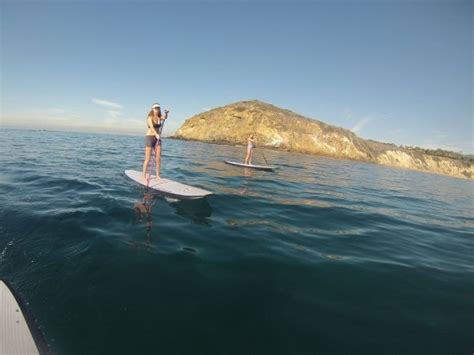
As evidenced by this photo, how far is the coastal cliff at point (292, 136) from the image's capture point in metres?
71.4

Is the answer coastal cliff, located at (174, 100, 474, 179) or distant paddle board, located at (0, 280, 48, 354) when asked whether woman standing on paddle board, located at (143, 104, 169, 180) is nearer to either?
distant paddle board, located at (0, 280, 48, 354)

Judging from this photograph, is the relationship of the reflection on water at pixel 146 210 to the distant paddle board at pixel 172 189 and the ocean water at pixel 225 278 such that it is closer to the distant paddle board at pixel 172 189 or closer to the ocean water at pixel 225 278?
the ocean water at pixel 225 278

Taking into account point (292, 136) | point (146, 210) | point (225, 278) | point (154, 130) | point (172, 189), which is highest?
point (292, 136)

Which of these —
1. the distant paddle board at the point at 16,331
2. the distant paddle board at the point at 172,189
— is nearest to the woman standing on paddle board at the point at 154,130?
the distant paddle board at the point at 172,189

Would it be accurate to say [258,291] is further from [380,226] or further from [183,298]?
[380,226]

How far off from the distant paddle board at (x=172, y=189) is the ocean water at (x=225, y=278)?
1.20 ft

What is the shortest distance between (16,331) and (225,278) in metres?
2.77

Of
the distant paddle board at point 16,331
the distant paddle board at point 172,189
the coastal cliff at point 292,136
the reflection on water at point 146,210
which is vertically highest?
the coastal cliff at point 292,136

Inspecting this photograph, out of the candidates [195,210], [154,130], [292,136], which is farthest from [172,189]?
[292,136]

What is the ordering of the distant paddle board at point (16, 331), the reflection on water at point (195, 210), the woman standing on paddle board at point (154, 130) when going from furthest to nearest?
the woman standing on paddle board at point (154, 130), the reflection on water at point (195, 210), the distant paddle board at point (16, 331)

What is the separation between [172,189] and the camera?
344 inches

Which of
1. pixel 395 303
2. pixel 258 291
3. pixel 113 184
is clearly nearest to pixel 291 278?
pixel 258 291

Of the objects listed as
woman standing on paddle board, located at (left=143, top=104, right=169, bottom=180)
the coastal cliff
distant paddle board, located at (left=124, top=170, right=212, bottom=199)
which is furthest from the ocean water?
the coastal cliff

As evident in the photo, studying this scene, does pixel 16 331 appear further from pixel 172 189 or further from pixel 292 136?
pixel 292 136
